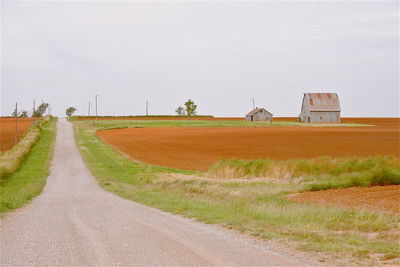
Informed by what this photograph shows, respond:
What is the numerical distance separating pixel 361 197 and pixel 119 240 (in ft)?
39.7

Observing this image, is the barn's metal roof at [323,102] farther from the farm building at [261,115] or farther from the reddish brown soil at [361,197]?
the reddish brown soil at [361,197]

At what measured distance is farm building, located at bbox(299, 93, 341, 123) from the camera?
134 meters

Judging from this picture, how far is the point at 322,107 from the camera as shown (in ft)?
441

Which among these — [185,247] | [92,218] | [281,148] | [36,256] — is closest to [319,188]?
[92,218]

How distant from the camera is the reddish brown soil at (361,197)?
1742 centimetres

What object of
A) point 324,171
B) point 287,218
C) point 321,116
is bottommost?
point 324,171

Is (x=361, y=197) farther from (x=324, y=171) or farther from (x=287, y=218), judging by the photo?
(x=324, y=171)

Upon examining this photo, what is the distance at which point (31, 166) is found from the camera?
40.8m

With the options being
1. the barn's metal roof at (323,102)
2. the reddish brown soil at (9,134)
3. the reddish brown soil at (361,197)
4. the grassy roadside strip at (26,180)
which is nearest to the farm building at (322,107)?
the barn's metal roof at (323,102)

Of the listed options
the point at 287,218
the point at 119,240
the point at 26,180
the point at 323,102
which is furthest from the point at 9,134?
the point at 323,102

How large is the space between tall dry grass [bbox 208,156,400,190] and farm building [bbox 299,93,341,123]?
10427 cm

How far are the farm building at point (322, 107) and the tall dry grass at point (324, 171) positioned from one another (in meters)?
104

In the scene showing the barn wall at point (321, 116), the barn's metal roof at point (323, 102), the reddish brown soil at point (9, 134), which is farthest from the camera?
the barn wall at point (321, 116)

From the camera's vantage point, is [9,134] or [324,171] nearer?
[324,171]
